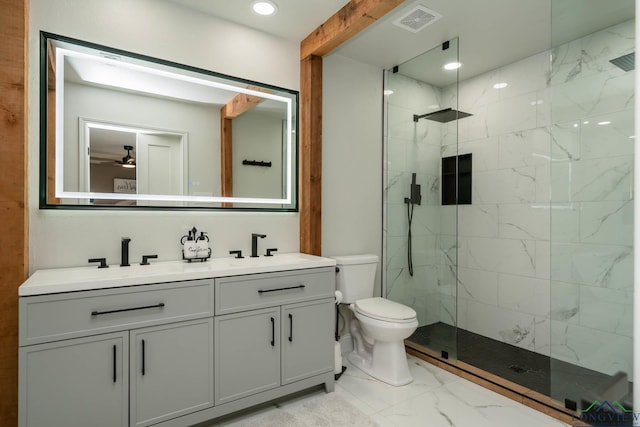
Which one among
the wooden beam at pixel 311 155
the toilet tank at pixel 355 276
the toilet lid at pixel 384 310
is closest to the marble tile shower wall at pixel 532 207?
the toilet tank at pixel 355 276

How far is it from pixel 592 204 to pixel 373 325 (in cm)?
148

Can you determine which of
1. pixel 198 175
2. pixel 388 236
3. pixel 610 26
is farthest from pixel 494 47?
pixel 198 175

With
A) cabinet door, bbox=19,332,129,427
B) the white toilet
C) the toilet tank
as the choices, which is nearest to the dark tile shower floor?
the white toilet

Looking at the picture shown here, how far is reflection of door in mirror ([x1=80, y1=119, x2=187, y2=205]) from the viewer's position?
201 centimetres

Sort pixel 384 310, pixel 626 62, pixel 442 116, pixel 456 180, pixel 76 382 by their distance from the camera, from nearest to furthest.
A: pixel 76 382 < pixel 626 62 < pixel 384 310 < pixel 442 116 < pixel 456 180

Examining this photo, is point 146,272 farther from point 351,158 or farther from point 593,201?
point 593,201

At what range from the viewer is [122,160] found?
82.6 inches

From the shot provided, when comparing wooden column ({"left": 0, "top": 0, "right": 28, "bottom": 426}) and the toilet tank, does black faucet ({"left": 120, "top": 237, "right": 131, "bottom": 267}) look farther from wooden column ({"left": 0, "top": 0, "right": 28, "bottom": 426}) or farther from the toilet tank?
the toilet tank

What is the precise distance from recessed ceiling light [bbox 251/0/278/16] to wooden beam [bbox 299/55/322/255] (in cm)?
47

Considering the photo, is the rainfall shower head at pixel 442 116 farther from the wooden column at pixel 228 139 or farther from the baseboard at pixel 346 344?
the baseboard at pixel 346 344

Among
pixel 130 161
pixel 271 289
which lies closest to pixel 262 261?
pixel 271 289

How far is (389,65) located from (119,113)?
89.4 inches

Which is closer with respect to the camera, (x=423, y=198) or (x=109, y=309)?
(x=109, y=309)

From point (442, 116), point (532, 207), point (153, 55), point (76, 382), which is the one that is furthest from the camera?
point (442, 116)
